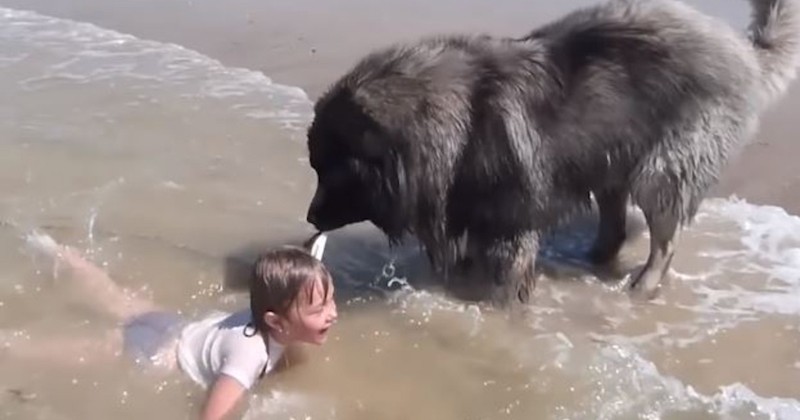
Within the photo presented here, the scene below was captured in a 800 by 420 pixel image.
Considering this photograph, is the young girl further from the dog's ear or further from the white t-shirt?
the dog's ear

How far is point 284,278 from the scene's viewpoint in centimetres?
437

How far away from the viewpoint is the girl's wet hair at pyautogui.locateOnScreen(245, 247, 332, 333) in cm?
438

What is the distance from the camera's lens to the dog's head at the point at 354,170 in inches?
196

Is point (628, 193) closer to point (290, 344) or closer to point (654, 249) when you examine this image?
point (654, 249)

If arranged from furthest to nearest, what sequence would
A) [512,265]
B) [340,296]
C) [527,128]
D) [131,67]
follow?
[131,67]
[340,296]
[512,265]
[527,128]

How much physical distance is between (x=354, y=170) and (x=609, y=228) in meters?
1.43

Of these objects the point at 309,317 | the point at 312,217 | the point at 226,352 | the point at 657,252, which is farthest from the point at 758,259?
the point at 226,352

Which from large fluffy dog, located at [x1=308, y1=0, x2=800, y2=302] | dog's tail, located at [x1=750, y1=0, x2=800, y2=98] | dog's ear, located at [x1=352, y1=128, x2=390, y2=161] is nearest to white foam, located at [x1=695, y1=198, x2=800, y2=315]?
large fluffy dog, located at [x1=308, y1=0, x2=800, y2=302]

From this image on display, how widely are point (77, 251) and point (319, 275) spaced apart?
1660mm

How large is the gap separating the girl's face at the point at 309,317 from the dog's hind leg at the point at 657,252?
1698mm

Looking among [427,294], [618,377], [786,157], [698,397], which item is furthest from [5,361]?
[786,157]

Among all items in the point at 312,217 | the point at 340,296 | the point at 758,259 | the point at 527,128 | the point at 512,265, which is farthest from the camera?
the point at 758,259

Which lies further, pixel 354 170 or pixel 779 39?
pixel 779 39

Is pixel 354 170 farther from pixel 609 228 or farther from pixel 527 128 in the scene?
pixel 609 228
